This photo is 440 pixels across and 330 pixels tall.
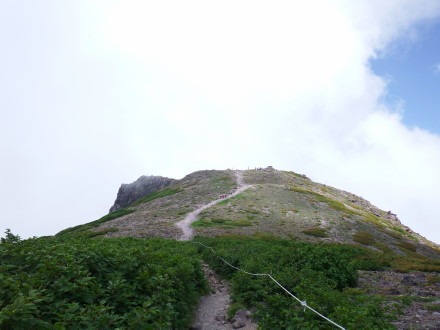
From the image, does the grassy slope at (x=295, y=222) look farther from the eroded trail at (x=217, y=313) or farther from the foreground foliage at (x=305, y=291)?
the eroded trail at (x=217, y=313)

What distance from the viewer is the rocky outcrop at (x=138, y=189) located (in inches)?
4235

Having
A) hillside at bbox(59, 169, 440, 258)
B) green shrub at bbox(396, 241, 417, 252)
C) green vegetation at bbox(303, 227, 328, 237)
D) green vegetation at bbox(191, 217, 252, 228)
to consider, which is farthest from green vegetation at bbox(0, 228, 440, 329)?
green shrub at bbox(396, 241, 417, 252)

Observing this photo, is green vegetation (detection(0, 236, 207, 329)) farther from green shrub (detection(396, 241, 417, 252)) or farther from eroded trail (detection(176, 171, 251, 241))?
green shrub (detection(396, 241, 417, 252))

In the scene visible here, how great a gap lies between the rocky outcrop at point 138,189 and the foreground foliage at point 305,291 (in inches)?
3463

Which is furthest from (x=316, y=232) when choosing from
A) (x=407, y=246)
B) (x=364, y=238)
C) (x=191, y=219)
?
(x=191, y=219)

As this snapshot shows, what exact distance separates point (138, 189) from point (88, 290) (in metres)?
107

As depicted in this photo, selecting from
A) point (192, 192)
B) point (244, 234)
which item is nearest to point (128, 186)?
point (192, 192)

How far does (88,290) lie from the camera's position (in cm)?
785

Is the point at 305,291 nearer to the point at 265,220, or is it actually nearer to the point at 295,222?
the point at 265,220

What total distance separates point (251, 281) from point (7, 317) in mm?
10345

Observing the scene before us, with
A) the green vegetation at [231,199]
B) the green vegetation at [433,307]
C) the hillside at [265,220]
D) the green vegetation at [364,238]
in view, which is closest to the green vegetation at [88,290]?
the green vegetation at [433,307]

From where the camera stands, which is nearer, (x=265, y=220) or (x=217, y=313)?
(x=217, y=313)

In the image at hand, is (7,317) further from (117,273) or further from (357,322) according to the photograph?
(357,322)

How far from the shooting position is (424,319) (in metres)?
10.3
